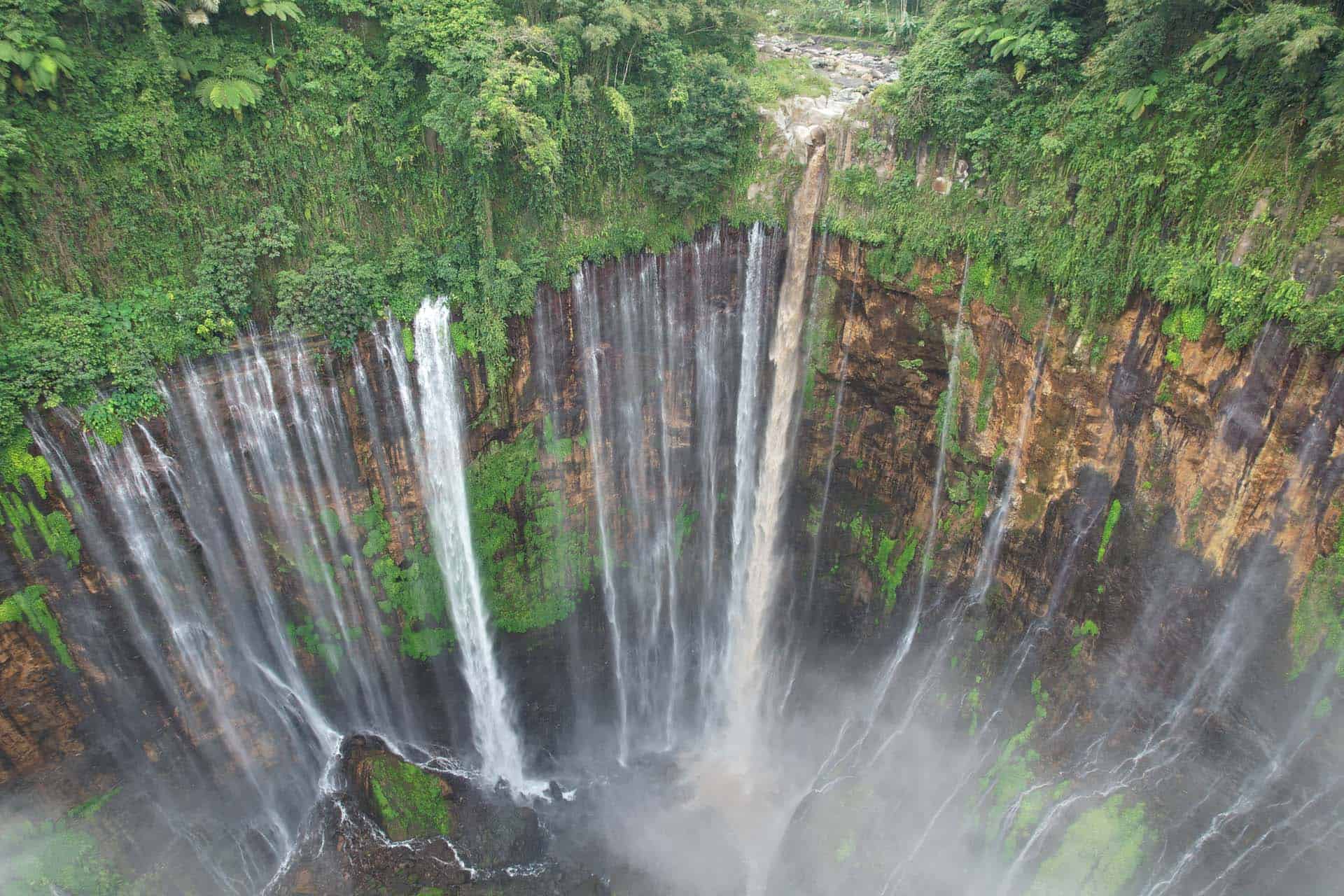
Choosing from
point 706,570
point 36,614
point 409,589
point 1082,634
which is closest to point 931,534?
point 1082,634

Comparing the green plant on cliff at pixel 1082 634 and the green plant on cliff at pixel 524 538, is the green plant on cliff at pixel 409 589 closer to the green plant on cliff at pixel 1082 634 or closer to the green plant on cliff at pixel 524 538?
the green plant on cliff at pixel 524 538

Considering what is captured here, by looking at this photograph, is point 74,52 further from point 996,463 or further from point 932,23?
point 996,463

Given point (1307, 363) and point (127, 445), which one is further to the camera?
point (127, 445)

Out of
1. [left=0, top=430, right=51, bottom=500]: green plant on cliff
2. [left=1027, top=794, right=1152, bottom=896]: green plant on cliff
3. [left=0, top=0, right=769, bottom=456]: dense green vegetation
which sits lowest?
[left=1027, top=794, right=1152, bottom=896]: green plant on cliff

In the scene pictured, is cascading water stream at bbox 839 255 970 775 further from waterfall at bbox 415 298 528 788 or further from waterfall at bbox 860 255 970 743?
waterfall at bbox 415 298 528 788

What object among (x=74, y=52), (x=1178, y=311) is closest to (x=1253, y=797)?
(x=1178, y=311)

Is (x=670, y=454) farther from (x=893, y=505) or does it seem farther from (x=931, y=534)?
(x=931, y=534)

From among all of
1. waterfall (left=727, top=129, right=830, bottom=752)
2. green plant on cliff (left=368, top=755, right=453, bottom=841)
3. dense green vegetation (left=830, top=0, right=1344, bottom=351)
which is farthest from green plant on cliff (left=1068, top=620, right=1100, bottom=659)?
green plant on cliff (left=368, top=755, right=453, bottom=841)

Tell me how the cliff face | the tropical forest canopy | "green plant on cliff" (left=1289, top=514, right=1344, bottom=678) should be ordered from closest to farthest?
"green plant on cliff" (left=1289, top=514, right=1344, bottom=678) → the tropical forest canopy → the cliff face
